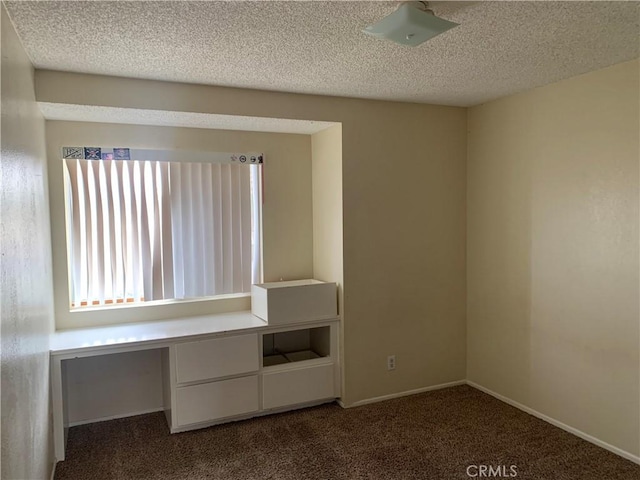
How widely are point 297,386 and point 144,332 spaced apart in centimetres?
114

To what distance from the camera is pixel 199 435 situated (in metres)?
3.00

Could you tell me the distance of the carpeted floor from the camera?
257 centimetres

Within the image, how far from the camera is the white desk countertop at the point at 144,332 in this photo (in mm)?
2770

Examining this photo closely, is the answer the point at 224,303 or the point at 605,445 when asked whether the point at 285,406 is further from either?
the point at 605,445

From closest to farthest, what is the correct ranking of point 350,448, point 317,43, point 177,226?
point 317,43, point 350,448, point 177,226

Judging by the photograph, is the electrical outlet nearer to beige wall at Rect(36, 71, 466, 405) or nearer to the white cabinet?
beige wall at Rect(36, 71, 466, 405)

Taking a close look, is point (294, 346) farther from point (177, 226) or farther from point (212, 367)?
point (177, 226)

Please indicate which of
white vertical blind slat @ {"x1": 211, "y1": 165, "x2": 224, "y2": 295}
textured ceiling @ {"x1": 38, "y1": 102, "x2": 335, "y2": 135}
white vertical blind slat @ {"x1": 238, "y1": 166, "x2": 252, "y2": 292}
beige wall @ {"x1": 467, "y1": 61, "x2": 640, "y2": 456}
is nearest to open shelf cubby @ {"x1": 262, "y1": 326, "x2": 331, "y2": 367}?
white vertical blind slat @ {"x1": 238, "y1": 166, "x2": 252, "y2": 292}

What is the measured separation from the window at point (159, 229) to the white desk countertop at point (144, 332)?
0.69 feet

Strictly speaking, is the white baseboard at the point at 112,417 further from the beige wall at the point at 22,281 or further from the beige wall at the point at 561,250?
the beige wall at the point at 561,250

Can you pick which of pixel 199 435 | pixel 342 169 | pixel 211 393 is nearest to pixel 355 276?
pixel 342 169

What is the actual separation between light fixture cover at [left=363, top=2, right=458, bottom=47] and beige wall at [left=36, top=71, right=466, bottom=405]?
1282 millimetres

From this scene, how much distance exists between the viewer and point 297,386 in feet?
10.9

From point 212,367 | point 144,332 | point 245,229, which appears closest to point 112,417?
point 144,332
